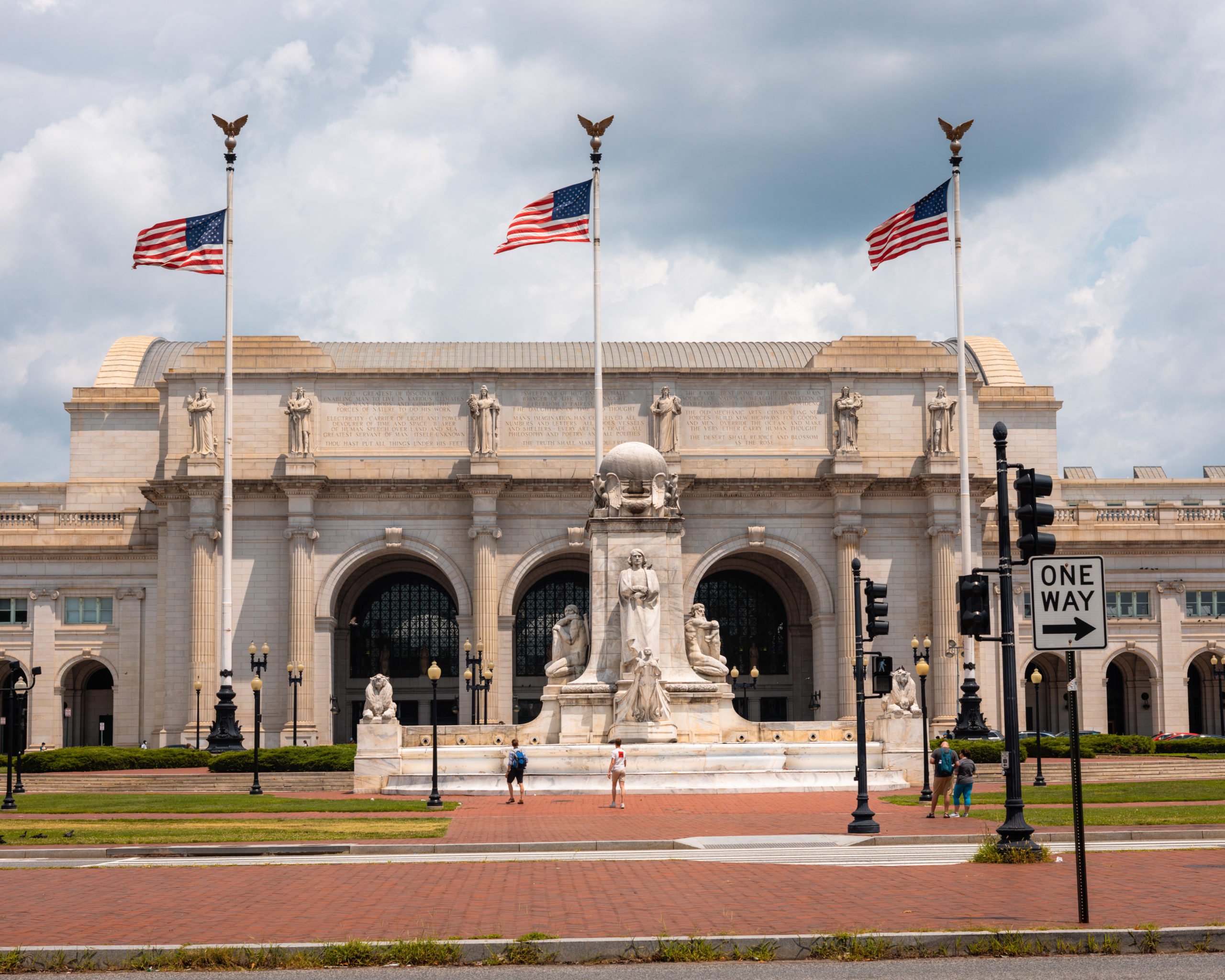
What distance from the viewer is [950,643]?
222 ft

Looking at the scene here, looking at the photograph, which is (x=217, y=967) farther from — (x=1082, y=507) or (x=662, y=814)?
(x=1082, y=507)

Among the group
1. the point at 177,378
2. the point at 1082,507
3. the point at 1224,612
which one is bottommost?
the point at 1224,612

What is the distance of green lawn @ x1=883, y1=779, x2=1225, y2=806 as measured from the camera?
34.4 m

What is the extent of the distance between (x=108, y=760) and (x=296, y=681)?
12859 millimetres

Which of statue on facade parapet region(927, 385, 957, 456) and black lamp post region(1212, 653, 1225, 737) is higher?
statue on facade parapet region(927, 385, 957, 456)

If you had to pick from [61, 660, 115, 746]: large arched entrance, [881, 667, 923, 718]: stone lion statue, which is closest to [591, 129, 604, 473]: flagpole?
[881, 667, 923, 718]: stone lion statue

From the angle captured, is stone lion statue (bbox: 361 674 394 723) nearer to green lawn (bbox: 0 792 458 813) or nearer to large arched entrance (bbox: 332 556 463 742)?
green lawn (bbox: 0 792 458 813)

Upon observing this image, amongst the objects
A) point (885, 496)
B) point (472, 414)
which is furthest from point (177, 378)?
point (885, 496)

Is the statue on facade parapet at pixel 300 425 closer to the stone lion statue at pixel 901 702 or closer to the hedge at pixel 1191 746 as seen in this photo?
the stone lion statue at pixel 901 702

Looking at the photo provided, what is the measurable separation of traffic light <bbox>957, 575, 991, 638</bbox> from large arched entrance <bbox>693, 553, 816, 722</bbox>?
57317 millimetres

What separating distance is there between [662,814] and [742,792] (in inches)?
214

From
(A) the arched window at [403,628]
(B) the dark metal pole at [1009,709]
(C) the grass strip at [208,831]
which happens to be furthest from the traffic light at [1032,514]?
(A) the arched window at [403,628]

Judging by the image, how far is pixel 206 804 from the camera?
118 feet

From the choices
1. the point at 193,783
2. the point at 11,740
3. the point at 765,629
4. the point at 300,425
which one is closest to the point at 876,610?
the point at 193,783
